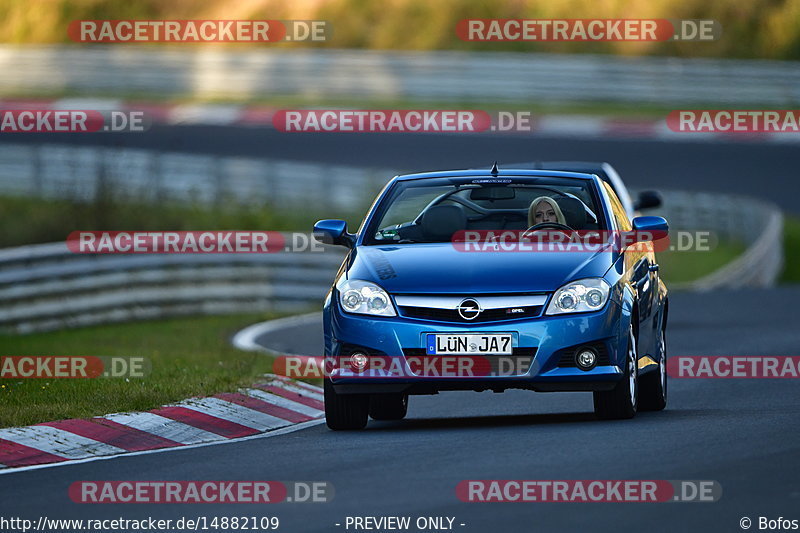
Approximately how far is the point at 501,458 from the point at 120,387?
14.6ft

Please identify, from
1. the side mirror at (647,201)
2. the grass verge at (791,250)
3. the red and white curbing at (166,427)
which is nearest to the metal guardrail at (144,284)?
the side mirror at (647,201)

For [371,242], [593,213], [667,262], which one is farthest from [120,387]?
[667,262]

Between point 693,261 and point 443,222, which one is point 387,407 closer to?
point 443,222

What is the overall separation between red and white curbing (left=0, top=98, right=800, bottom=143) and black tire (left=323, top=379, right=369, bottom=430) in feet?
88.4

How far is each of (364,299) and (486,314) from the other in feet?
2.58

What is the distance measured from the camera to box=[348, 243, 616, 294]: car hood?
11.2 metres

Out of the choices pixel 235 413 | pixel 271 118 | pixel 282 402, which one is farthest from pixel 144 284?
pixel 271 118

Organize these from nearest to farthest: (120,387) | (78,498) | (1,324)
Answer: (78,498) < (120,387) < (1,324)

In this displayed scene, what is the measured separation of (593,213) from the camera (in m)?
12.6

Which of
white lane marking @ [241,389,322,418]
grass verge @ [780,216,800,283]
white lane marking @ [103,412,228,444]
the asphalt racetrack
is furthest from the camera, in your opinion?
grass verge @ [780,216,800,283]

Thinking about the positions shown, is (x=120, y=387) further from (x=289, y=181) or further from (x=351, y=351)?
(x=289, y=181)

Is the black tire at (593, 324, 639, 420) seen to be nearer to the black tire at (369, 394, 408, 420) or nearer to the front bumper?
the front bumper

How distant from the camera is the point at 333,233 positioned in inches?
491

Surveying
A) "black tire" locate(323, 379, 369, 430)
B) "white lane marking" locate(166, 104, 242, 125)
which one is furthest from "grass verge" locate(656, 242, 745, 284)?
"black tire" locate(323, 379, 369, 430)
